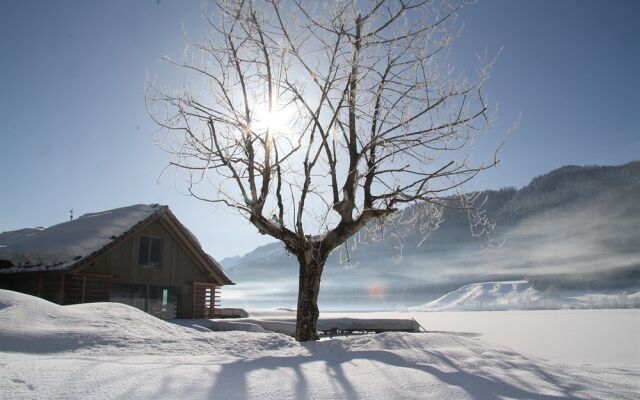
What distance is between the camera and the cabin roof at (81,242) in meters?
21.6

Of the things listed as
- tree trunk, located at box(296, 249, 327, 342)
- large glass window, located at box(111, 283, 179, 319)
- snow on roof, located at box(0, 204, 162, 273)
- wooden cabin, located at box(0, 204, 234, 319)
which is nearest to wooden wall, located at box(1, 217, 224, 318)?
wooden cabin, located at box(0, 204, 234, 319)

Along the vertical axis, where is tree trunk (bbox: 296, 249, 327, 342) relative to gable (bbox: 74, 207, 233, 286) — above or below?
below

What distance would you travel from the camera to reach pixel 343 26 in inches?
396

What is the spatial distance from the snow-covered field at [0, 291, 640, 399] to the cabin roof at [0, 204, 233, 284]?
555 inches

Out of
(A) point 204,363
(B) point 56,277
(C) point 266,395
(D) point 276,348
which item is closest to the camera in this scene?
(C) point 266,395

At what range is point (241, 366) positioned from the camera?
5.82 meters

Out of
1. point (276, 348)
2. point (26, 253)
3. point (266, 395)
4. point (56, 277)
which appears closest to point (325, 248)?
point (276, 348)

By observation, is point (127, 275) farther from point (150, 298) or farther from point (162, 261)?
point (162, 261)

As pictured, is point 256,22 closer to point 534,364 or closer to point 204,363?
point 204,363

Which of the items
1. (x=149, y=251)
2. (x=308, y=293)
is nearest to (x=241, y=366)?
(x=308, y=293)

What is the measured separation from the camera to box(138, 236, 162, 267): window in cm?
2467

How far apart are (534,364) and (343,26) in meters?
7.45

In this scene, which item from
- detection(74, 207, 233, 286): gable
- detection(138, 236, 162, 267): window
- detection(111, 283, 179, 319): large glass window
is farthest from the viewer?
detection(138, 236, 162, 267): window

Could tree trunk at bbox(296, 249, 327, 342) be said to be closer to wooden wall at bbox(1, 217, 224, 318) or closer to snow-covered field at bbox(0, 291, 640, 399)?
snow-covered field at bbox(0, 291, 640, 399)
